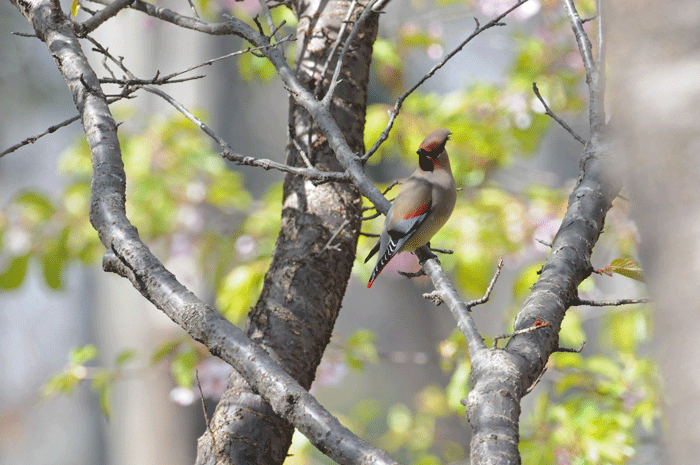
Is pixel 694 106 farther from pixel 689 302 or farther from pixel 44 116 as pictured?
pixel 44 116

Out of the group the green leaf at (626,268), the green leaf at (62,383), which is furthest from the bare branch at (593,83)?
the green leaf at (62,383)

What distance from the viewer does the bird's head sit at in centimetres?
246

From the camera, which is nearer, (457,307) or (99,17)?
(457,307)

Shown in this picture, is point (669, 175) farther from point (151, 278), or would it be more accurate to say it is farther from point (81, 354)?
point (81, 354)

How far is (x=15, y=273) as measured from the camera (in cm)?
384

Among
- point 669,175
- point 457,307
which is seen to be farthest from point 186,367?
point 669,175

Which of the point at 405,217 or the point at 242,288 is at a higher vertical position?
the point at 242,288

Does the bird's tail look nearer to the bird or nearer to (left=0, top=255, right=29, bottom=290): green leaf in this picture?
the bird

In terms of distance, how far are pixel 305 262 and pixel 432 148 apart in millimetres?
821

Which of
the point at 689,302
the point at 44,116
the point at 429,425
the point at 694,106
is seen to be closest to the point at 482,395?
the point at 689,302

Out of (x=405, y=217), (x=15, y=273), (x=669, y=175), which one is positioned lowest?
(x=669, y=175)

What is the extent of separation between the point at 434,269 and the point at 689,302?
3.22 feet

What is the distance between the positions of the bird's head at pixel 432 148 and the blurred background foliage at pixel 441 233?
2.43 ft

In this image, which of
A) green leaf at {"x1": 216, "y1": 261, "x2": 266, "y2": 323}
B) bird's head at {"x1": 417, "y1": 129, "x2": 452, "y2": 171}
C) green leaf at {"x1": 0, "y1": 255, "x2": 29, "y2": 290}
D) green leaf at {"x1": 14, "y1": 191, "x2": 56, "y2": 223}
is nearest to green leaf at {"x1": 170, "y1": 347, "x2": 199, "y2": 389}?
green leaf at {"x1": 216, "y1": 261, "x2": 266, "y2": 323}
